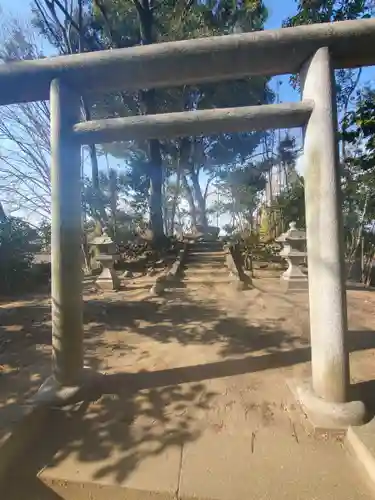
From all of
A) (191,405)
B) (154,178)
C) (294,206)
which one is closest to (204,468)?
(191,405)

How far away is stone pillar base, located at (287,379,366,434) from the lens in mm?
2467

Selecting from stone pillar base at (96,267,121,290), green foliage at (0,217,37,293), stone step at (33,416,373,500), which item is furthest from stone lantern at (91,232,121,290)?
stone step at (33,416,373,500)

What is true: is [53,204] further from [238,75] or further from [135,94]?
[135,94]

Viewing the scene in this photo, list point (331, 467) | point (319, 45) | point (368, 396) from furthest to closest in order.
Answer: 1. point (368, 396)
2. point (319, 45)
3. point (331, 467)

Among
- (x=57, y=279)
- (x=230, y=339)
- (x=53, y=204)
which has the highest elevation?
(x=53, y=204)

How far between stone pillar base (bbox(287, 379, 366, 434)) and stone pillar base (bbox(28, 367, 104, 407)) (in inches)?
71.9

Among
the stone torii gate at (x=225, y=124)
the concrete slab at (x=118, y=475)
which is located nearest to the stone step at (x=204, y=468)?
the concrete slab at (x=118, y=475)

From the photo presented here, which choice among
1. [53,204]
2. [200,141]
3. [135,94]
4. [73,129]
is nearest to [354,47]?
[73,129]

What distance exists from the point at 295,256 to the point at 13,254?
Answer: 22.6ft

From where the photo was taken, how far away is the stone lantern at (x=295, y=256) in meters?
7.09

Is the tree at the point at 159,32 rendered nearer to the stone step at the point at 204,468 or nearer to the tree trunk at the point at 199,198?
the tree trunk at the point at 199,198

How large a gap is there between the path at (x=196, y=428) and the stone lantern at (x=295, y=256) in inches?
96.3

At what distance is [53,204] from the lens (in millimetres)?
3006

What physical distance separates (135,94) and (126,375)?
46.7ft
